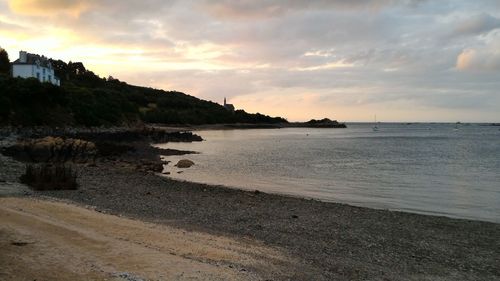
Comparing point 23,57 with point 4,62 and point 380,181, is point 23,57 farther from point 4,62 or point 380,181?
point 380,181

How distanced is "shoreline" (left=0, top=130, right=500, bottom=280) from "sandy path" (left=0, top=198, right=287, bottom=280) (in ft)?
2.87

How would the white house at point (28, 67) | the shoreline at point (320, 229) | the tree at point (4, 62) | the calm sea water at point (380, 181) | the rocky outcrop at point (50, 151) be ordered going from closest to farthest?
the shoreline at point (320, 229)
the calm sea water at point (380, 181)
the rocky outcrop at point (50, 151)
the white house at point (28, 67)
the tree at point (4, 62)

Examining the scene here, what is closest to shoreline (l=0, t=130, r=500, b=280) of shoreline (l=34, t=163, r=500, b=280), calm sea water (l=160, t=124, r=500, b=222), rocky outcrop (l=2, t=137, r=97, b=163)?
shoreline (l=34, t=163, r=500, b=280)

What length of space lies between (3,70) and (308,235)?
3473 inches

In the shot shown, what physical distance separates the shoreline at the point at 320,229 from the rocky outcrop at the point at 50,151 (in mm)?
9754

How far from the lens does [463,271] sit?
38.2 feet

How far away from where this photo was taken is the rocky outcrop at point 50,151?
32.8 m

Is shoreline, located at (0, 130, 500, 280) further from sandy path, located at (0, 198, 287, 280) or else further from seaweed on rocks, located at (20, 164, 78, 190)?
sandy path, located at (0, 198, 287, 280)

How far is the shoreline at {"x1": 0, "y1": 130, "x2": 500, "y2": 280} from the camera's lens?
11430 millimetres

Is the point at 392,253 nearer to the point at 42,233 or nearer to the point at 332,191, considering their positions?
the point at 42,233

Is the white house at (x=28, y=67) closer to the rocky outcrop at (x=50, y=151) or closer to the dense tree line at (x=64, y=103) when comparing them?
the dense tree line at (x=64, y=103)

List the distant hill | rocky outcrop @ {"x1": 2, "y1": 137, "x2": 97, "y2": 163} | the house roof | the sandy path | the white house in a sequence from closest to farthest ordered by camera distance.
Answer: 1. the sandy path
2. rocky outcrop @ {"x1": 2, "y1": 137, "x2": 97, "y2": 163}
3. the distant hill
4. the white house
5. the house roof

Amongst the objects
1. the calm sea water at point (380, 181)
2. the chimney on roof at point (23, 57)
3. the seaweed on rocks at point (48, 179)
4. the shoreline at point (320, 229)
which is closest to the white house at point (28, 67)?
the chimney on roof at point (23, 57)

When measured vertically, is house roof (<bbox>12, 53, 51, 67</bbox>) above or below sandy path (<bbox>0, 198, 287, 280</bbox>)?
above
